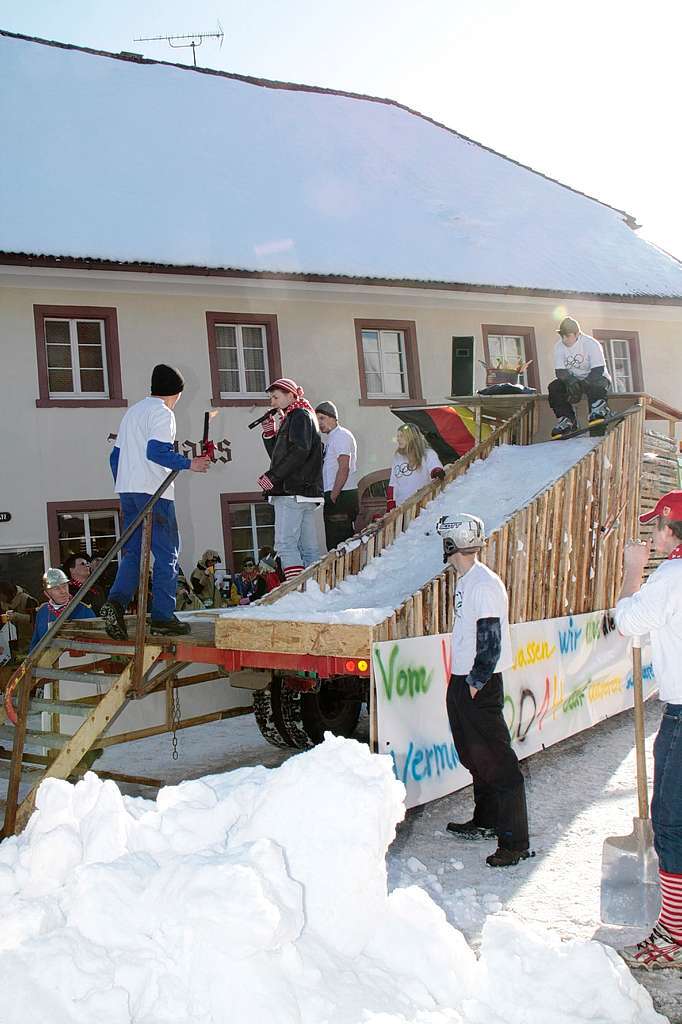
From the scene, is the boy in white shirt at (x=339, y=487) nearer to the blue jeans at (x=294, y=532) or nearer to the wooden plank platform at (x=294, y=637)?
the blue jeans at (x=294, y=532)

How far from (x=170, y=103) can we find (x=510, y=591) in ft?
46.8

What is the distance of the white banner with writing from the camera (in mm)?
6117

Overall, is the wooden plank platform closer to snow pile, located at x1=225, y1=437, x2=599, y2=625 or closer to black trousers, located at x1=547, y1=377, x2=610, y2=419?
snow pile, located at x1=225, y1=437, x2=599, y2=625

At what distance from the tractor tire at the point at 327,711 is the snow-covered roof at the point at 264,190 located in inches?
308

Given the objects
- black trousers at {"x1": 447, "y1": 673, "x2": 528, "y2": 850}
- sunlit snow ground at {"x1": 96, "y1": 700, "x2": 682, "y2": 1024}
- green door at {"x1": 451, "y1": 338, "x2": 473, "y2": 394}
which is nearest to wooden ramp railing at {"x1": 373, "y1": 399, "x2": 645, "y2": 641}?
black trousers at {"x1": 447, "y1": 673, "x2": 528, "y2": 850}

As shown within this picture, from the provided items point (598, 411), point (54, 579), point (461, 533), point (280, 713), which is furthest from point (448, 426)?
point (461, 533)

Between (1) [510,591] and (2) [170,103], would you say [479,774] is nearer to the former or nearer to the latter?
(1) [510,591]

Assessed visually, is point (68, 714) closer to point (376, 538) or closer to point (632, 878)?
point (376, 538)

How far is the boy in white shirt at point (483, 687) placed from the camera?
19.3 feet

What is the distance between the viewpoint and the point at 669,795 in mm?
4383

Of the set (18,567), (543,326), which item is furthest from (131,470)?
(543,326)

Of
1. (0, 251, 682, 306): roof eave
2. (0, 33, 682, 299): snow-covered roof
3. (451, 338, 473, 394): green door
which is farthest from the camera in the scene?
(0, 33, 682, 299): snow-covered roof

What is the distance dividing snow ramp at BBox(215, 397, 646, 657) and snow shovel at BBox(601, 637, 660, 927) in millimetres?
1786

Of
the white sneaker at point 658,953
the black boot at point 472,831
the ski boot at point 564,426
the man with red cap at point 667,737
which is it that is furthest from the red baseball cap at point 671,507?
the ski boot at point 564,426
